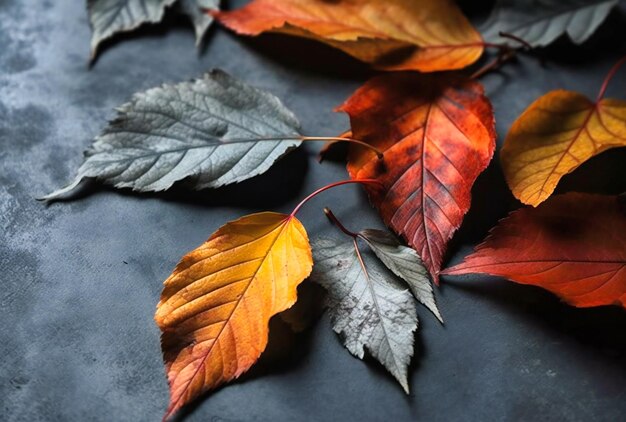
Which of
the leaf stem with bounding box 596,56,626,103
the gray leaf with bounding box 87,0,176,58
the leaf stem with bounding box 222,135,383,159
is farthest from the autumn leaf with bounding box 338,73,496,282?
the gray leaf with bounding box 87,0,176,58

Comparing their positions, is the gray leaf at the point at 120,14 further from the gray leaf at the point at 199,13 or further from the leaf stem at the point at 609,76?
the leaf stem at the point at 609,76

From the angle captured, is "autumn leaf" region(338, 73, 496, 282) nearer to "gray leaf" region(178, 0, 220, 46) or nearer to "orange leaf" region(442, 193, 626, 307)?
"orange leaf" region(442, 193, 626, 307)

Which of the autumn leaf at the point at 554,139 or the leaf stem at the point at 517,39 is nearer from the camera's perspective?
the autumn leaf at the point at 554,139

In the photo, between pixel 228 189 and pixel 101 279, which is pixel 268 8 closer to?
pixel 228 189

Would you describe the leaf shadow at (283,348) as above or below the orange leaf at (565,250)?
below

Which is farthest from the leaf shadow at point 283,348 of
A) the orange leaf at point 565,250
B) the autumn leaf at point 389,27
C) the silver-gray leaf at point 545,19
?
the silver-gray leaf at point 545,19

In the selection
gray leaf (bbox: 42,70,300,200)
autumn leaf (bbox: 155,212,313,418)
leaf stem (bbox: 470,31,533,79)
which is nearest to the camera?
autumn leaf (bbox: 155,212,313,418)

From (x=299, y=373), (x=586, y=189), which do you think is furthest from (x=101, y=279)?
(x=586, y=189)
